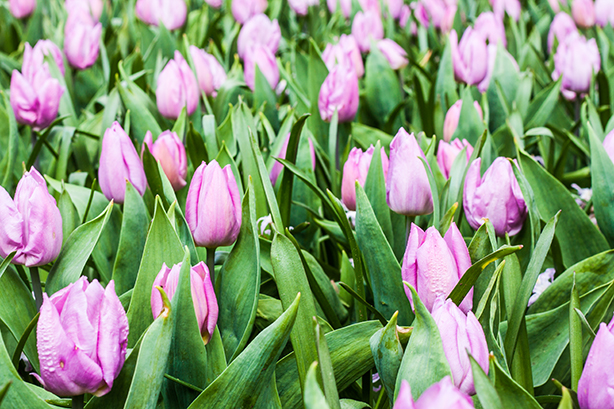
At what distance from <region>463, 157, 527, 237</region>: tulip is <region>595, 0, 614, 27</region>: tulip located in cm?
174

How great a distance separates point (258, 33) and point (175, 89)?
613 millimetres

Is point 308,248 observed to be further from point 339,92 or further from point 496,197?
point 496,197

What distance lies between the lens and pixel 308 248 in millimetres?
1235

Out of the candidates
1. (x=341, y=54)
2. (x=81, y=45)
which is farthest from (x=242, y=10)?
(x=341, y=54)

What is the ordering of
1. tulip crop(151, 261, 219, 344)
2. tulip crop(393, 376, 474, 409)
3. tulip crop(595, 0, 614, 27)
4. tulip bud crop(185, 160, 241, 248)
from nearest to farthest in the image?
tulip crop(393, 376, 474, 409) → tulip crop(151, 261, 219, 344) → tulip bud crop(185, 160, 241, 248) → tulip crop(595, 0, 614, 27)

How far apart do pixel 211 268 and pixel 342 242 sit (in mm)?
298

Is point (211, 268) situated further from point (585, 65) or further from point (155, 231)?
point (585, 65)

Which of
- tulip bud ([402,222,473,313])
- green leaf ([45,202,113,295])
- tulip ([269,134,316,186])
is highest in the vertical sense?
tulip bud ([402,222,473,313])

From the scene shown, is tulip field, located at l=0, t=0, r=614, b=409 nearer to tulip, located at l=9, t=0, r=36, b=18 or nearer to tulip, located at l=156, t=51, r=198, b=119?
tulip, located at l=156, t=51, r=198, b=119

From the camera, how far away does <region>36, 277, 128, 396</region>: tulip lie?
587 mm

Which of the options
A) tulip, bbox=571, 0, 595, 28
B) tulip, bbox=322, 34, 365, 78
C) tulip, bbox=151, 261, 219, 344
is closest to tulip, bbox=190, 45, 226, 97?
tulip, bbox=322, 34, 365, 78

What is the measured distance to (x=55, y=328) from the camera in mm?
585

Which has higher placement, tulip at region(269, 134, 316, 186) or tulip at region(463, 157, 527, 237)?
tulip at region(463, 157, 527, 237)

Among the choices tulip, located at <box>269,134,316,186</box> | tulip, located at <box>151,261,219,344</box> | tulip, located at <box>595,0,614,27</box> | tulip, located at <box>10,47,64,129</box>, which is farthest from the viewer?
tulip, located at <box>595,0,614,27</box>
